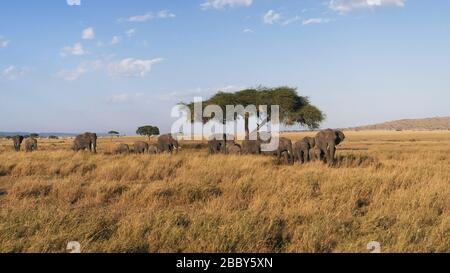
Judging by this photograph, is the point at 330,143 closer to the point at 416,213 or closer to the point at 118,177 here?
the point at 118,177

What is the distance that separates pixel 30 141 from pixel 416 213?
28.2m

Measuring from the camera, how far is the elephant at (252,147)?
77.0 ft

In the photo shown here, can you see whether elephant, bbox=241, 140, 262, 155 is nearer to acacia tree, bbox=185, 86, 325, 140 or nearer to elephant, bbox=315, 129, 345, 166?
elephant, bbox=315, 129, 345, 166

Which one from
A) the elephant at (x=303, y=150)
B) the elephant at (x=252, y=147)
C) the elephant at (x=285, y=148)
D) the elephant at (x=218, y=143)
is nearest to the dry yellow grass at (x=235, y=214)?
the elephant at (x=303, y=150)

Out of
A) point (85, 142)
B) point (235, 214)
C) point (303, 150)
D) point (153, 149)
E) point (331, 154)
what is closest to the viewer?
point (235, 214)

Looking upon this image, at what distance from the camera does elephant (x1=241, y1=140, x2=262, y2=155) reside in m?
23.5

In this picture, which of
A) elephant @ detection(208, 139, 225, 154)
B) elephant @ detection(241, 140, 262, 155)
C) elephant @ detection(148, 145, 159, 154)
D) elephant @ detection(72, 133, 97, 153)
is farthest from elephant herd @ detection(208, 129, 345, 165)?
elephant @ detection(72, 133, 97, 153)

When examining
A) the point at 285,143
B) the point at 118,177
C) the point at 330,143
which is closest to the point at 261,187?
the point at 118,177

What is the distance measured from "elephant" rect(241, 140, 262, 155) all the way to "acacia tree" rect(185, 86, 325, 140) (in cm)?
1615

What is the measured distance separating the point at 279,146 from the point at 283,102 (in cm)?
2029

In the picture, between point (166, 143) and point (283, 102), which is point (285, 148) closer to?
point (166, 143)

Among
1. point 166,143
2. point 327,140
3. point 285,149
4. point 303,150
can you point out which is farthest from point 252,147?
point 166,143

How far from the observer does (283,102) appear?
41.4 metres

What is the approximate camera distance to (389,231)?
6492mm
